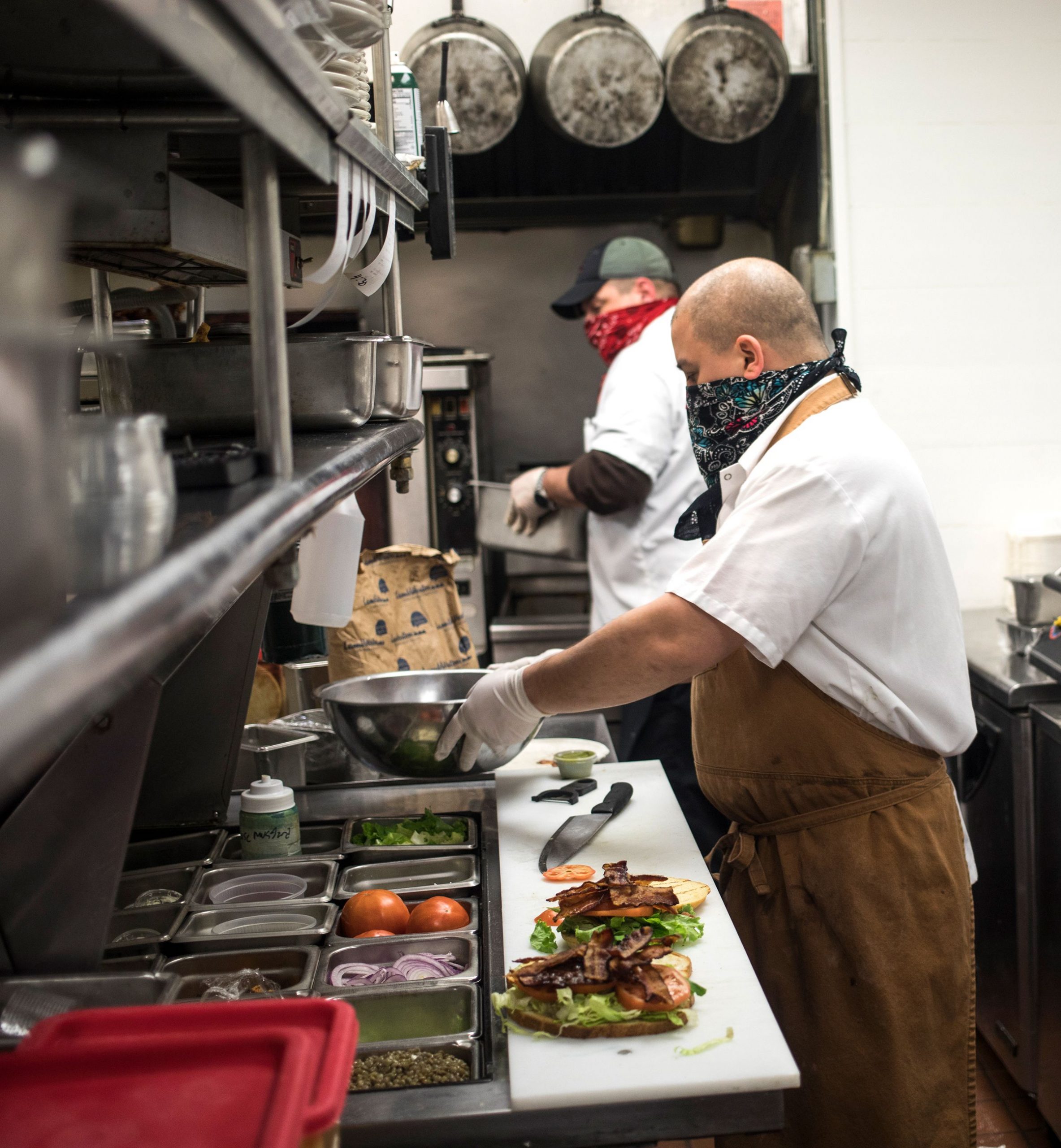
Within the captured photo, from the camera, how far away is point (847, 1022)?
1.95 m

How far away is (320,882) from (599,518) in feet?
6.83

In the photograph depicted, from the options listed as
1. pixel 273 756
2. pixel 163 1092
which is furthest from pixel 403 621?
pixel 163 1092

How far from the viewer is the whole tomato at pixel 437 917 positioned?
177 centimetres

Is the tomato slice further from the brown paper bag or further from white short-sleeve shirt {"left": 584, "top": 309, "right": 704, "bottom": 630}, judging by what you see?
white short-sleeve shirt {"left": 584, "top": 309, "right": 704, "bottom": 630}

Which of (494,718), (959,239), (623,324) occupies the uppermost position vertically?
(959,239)

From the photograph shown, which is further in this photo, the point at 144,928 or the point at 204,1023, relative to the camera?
the point at 144,928

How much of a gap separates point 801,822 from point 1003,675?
127 cm

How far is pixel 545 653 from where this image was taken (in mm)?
2510

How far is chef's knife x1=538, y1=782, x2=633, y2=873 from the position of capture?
1985 mm

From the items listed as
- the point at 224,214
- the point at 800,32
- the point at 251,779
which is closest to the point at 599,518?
the point at 251,779

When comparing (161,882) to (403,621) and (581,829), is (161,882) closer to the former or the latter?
(581,829)

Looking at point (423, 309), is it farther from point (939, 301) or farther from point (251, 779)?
point (251, 779)

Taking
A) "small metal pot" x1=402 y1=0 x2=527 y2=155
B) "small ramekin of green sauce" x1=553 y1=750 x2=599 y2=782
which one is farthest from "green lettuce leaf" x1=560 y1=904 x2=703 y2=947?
"small metal pot" x1=402 y1=0 x2=527 y2=155

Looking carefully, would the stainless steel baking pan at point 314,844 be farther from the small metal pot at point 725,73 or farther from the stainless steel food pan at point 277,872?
the small metal pot at point 725,73
